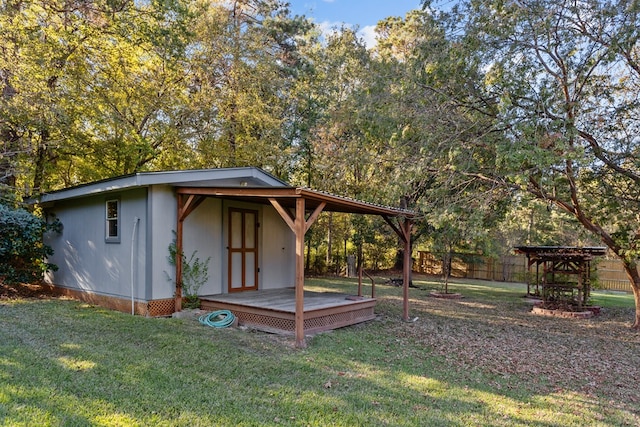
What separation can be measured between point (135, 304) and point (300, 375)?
4.25 meters

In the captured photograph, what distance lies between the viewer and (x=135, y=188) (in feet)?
25.3

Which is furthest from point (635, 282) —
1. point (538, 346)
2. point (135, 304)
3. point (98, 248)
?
point (98, 248)

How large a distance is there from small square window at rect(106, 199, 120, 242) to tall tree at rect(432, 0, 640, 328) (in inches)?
281

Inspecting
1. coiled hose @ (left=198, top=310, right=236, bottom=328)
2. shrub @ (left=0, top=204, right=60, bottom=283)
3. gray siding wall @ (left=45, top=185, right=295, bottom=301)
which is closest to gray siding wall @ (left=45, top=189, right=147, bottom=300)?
gray siding wall @ (left=45, top=185, right=295, bottom=301)

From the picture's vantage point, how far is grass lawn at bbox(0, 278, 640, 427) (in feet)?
11.8

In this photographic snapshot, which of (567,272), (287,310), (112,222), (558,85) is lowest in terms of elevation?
(287,310)

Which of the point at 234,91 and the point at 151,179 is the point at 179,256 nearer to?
the point at 151,179

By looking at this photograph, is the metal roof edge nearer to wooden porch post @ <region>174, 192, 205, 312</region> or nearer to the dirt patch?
wooden porch post @ <region>174, 192, 205, 312</region>

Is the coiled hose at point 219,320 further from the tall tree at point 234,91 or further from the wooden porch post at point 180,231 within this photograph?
the tall tree at point 234,91

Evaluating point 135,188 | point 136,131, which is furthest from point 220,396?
point 136,131

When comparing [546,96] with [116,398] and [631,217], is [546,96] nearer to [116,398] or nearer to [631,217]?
[631,217]

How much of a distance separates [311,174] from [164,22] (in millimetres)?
8784

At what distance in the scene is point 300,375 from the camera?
473 centimetres

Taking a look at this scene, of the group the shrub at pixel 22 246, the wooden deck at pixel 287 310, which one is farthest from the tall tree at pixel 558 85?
the shrub at pixel 22 246
